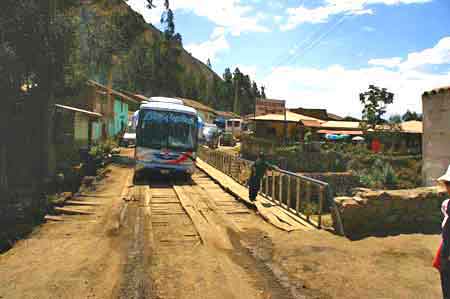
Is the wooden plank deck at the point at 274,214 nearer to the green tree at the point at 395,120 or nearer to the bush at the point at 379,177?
the bush at the point at 379,177

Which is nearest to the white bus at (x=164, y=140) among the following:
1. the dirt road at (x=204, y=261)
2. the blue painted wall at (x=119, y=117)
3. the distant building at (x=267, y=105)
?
the dirt road at (x=204, y=261)

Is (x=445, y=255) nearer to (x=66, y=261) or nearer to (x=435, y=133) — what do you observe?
(x=66, y=261)

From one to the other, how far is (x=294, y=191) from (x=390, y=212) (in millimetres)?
3859

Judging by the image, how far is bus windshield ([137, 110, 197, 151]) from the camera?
1609 centimetres

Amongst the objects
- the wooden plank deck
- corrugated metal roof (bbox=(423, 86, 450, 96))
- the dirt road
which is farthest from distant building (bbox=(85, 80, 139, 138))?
corrugated metal roof (bbox=(423, 86, 450, 96))

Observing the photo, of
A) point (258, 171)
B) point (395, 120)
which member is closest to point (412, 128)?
point (395, 120)

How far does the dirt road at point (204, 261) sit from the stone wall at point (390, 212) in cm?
52

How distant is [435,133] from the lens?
11656 millimetres

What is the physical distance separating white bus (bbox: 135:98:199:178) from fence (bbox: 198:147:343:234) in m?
2.28

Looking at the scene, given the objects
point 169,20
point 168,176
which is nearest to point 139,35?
point 168,176

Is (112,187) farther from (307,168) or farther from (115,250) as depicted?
(307,168)

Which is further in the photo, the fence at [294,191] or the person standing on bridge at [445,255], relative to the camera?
the fence at [294,191]

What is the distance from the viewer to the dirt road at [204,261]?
17.1 feet

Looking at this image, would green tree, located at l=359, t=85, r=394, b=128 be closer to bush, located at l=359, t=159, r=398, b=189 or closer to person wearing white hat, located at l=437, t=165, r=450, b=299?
bush, located at l=359, t=159, r=398, b=189
